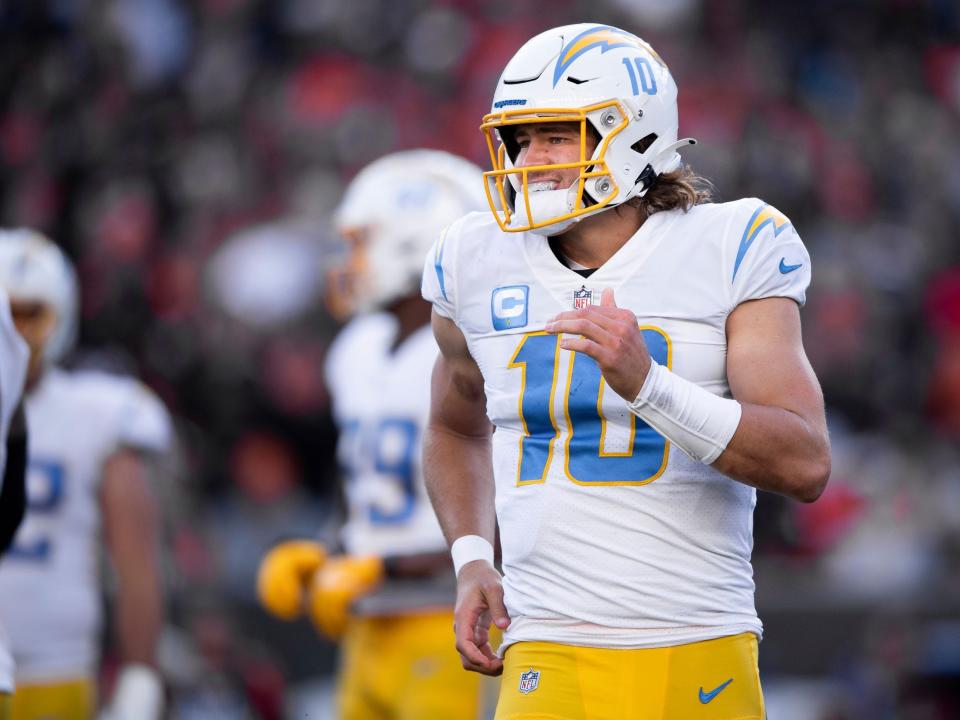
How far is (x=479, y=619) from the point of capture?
10.0ft

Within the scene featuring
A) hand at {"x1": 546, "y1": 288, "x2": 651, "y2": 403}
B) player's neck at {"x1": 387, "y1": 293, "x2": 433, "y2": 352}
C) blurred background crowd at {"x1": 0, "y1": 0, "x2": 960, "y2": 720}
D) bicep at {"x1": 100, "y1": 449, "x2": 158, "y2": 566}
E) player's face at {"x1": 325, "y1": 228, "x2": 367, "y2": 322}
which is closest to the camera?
hand at {"x1": 546, "y1": 288, "x2": 651, "y2": 403}

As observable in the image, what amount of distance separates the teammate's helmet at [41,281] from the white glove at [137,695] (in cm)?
99

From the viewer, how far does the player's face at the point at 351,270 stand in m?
5.30

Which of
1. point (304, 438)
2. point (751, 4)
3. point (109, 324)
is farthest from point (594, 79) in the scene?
point (751, 4)

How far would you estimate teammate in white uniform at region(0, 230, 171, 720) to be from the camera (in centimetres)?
464

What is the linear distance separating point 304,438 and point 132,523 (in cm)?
424

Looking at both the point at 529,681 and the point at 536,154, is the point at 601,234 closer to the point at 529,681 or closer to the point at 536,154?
the point at 536,154

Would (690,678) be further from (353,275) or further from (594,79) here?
(353,275)

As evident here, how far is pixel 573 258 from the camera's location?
307 centimetres

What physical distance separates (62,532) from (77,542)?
0.06m

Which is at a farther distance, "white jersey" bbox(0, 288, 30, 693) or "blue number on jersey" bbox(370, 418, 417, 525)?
"blue number on jersey" bbox(370, 418, 417, 525)

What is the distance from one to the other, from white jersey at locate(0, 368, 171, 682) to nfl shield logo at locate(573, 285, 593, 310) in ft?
7.40

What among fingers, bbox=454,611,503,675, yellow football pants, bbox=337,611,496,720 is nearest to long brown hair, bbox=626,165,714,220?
fingers, bbox=454,611,503,675

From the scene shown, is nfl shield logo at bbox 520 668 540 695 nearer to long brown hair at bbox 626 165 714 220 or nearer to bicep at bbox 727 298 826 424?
bicep at bbox 727 298 826 424
